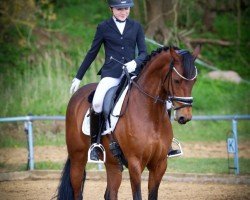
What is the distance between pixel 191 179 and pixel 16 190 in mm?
2912

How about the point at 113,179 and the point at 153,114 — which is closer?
the point at 153,114

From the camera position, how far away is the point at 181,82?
8352 mm

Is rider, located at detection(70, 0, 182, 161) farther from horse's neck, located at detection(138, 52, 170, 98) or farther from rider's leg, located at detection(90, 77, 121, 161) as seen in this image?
horse's neck, located at detection(138, 52, 170, 98)

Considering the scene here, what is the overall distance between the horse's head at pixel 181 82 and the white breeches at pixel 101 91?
100 cm

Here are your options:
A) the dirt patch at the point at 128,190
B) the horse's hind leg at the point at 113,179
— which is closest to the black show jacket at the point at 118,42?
the horse's hind leg at the point at 113,179

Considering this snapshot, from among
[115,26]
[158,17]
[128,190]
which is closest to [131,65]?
[115,26]

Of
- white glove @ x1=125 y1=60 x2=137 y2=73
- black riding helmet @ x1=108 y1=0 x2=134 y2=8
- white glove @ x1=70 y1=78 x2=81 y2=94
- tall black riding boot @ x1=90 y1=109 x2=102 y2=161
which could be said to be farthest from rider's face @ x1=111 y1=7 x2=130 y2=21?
tall black riding boot @ x1=90 y1=109 x2=102 y2=161

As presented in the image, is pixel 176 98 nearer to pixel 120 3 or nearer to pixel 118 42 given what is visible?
pixel 118 42

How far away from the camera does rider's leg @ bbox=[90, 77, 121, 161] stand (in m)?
9.18

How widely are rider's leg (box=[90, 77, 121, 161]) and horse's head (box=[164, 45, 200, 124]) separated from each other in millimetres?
1012

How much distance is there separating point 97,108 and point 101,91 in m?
0.22

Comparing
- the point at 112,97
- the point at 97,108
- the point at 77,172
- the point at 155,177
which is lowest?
the point at 77,172

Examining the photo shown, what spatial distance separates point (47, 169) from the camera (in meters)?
14.1

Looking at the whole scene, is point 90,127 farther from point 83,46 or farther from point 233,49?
point 233,49
